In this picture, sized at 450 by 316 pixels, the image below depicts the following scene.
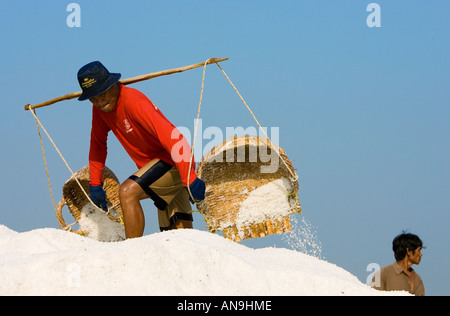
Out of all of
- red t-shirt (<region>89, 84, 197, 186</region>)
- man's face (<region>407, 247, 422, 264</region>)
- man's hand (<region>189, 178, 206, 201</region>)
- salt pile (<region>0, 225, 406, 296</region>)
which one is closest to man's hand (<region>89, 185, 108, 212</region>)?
red t-shirt (<region>89, 84, 197, 186</region>)

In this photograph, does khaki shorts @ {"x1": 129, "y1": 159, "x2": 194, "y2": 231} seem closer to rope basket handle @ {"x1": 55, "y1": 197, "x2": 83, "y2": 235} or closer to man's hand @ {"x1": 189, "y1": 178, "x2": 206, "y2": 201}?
man's hand @ {"x1": 189, "y1": 178, "x2": 206, "y2": 201}

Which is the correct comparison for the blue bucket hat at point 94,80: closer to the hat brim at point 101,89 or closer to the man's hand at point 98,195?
the hat brim at point 101,89

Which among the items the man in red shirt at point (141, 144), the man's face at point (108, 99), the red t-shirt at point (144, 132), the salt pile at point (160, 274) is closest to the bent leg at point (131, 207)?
the man in red shirt at point (141, 144)

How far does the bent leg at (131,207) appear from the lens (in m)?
4.79

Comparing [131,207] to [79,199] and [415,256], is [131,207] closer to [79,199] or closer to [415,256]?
[79,199]

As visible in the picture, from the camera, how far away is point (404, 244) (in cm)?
486

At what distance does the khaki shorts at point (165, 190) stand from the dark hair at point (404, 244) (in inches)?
72.1

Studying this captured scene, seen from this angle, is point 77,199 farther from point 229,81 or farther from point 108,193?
point 229,81

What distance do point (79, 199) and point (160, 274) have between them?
340 centimetres

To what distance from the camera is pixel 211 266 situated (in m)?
3.56

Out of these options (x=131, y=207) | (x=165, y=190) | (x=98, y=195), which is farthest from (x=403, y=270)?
(x=98, y=195)

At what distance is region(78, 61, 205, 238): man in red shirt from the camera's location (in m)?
4.79

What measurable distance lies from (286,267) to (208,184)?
195cm
